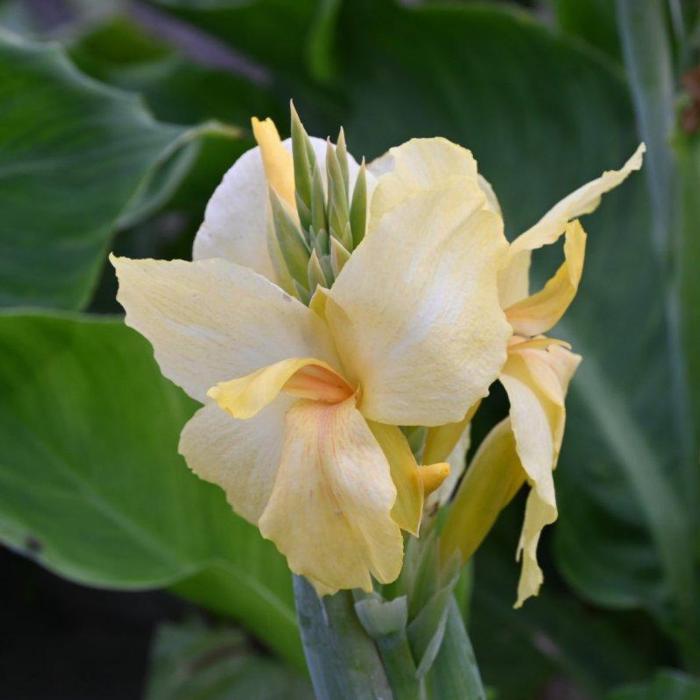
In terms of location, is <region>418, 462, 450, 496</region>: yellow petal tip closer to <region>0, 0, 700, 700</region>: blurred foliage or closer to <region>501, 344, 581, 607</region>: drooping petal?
<region>501, 344, 581, 607</region>: drooping petal

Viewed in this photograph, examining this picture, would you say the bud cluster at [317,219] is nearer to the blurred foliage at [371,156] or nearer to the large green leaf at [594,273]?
the blurred foliage at [371,156]

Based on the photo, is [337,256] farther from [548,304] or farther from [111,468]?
[111,468]

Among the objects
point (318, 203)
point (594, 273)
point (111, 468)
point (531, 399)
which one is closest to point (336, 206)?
point (318, 203)

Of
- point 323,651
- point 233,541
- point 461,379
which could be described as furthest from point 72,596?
point 461,379

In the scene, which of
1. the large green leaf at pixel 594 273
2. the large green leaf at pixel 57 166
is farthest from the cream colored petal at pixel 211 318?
the large green leaf at pixel 594 273

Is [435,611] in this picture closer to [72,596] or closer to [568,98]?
[568,98]

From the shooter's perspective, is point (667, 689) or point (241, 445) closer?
point (241, 445)
